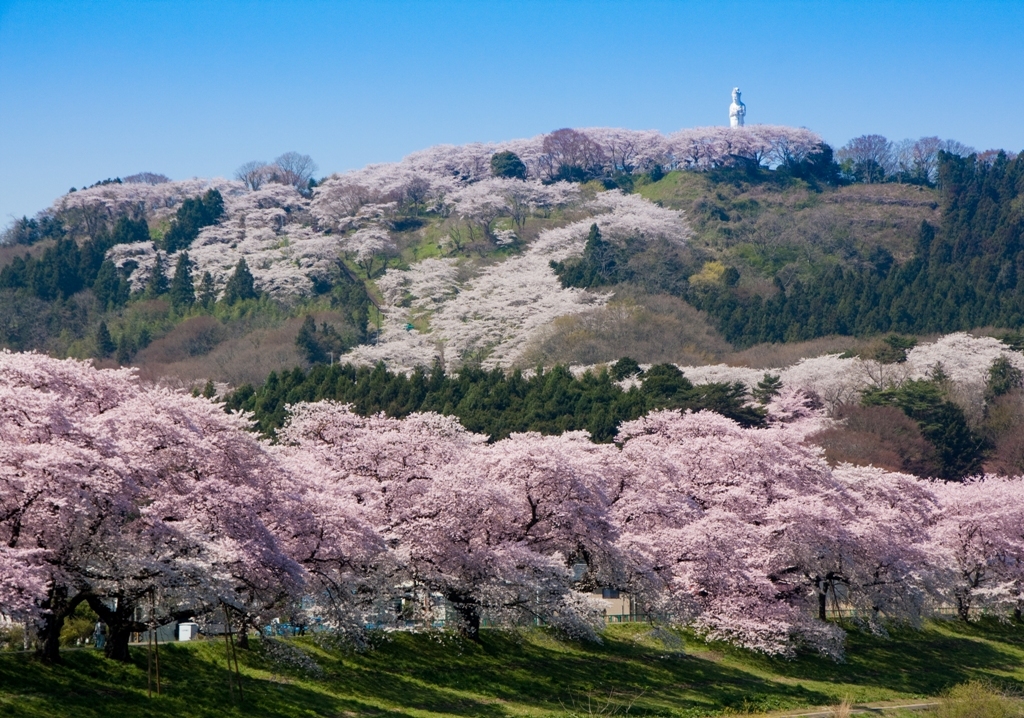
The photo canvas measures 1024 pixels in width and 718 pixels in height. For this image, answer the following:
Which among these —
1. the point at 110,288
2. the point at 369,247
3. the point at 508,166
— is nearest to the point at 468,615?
the point at 110,288

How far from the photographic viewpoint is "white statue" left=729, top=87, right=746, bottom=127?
175m

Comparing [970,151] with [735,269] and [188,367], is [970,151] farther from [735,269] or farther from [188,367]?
[188,367]

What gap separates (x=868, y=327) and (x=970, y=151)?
68.8 metres

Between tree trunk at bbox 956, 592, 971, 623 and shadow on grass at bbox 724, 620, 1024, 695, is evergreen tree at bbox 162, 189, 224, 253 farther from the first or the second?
shadow on grass at bbox 724, 620, 1024, 695

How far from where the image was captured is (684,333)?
111 meters

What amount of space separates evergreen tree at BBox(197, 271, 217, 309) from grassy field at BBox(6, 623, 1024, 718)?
91.8 m

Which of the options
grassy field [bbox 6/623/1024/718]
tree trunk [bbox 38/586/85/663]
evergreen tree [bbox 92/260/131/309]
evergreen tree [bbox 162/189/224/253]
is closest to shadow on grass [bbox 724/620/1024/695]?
grassy field [bbox 6/623/1024/718]

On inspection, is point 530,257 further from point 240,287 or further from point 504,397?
point 504,397

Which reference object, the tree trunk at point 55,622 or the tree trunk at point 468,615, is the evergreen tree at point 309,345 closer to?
the tree trunk at point 468,615

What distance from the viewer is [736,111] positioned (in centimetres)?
17538

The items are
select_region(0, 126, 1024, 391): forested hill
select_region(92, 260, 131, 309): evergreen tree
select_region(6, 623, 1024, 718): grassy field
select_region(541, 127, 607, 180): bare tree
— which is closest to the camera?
select_region(6, 623, 1024, 718): grassy field

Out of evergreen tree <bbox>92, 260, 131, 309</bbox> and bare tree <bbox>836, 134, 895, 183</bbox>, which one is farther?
bare tree <bbox>836, 134, 895, 183</bbox>

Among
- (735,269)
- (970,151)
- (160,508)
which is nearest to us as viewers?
(160,508)

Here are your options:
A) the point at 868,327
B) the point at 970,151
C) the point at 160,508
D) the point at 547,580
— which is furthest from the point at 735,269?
the point at 160,508
